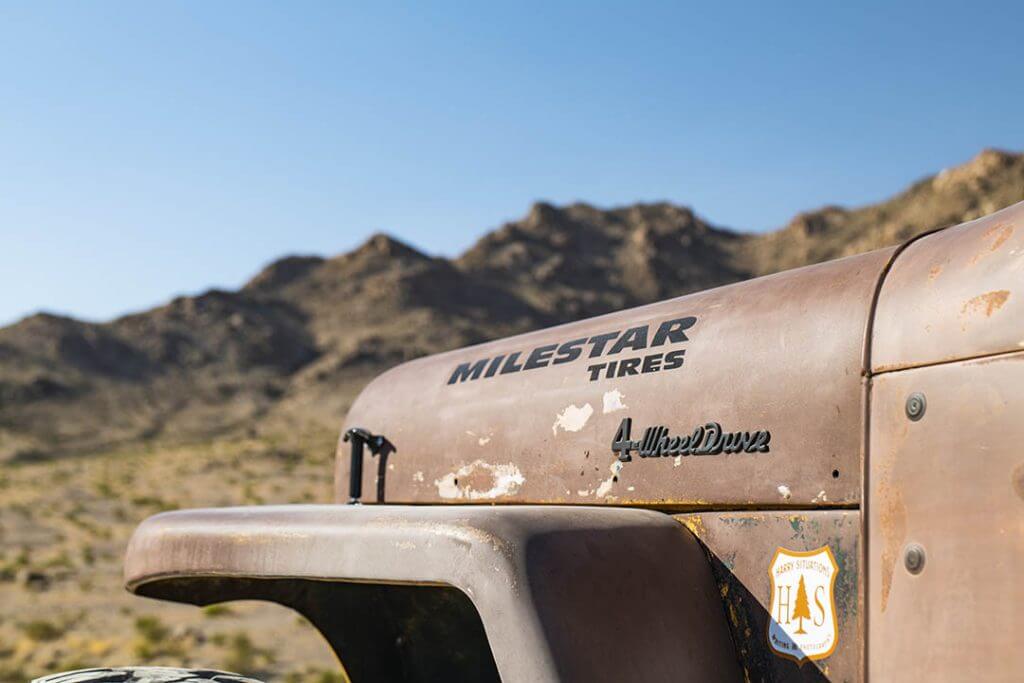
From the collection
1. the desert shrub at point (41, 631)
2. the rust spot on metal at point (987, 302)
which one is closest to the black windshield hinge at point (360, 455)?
the rust spot on metal at point (987, 302)

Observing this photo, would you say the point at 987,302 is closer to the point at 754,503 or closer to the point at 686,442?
the point at 754,503

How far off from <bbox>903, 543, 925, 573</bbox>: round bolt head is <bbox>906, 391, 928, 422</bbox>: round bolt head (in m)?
0.22

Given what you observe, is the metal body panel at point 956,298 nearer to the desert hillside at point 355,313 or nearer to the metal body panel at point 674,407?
the metal body panel at point 674,407

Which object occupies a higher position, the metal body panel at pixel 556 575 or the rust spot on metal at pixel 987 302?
the rust spot on metal at pixel 987 302

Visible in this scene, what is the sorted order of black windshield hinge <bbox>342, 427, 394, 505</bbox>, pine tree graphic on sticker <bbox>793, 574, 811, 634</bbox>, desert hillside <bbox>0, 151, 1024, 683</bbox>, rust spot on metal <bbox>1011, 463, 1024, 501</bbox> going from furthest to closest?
desert hillside <bbox>0, 151, 1024, 683</bbox> → black windshield hinge <bbox>342, 427, 394, 505</bbox> → pine tree graphic on sticker <bbox>793, 574, 811, 634</bbox> → rust spot on metal <bbox>1011, 463, 1024, 501</bbox>

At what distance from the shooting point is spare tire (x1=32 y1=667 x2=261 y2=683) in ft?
8.39

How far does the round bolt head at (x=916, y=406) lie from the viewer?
5.76ft

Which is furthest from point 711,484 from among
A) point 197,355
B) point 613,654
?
point 197,355

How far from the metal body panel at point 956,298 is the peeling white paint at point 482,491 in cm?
111

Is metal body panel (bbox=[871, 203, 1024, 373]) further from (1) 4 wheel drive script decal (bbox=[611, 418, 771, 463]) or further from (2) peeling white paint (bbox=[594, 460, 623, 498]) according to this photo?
(2) peeling white paint (bbox=[594, 460, 623, 498])

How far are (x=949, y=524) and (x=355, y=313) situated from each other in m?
62.3

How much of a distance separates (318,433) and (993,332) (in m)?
42.0

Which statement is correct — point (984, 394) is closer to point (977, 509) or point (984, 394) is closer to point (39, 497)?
point (977, 509)

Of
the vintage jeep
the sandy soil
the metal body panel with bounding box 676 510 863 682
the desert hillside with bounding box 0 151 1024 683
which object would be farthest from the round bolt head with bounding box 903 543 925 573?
the desert hillside with bounding box 0 151 1024 683
